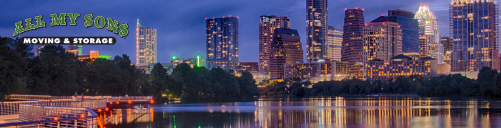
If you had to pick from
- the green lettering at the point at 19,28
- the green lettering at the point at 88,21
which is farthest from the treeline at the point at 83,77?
the green lettering at the point at 88,21

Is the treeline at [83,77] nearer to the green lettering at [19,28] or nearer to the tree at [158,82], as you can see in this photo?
the tree at [158,82]

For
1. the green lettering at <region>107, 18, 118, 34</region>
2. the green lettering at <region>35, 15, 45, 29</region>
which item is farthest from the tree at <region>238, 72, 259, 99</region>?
the green lettering at <region>35, 15, 45, 29</region>

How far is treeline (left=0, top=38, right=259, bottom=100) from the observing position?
60613mm

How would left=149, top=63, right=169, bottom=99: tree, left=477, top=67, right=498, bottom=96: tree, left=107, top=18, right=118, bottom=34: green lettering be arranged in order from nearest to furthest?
1. left=107, top=18, right=118, bottom=34: green lettering
2. left=149, top=63, right=169, bottom=99: tree
3. left=477, top=67, right=498, bottom=96: tree

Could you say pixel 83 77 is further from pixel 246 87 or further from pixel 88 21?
pixel 246 87

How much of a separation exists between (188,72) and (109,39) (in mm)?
86165

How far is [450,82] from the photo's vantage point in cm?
14388

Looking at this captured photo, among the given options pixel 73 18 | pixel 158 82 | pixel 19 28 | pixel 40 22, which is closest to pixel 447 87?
pixel 158 82

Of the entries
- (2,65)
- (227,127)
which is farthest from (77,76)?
(227,127)

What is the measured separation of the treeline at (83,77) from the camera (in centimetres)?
6061

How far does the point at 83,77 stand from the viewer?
85312mm

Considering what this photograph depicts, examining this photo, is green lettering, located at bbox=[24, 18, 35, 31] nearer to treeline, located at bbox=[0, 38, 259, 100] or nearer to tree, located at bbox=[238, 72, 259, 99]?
treeline, located at bbox=[0, 38, 259, 100]

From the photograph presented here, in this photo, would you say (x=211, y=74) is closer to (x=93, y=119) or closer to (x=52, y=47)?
(x=52, y=47)

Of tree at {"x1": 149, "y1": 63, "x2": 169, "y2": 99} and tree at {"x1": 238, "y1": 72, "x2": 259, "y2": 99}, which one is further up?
tree at {"x1": 149, "y1": 63, "x2": 169, "y2": 99}
